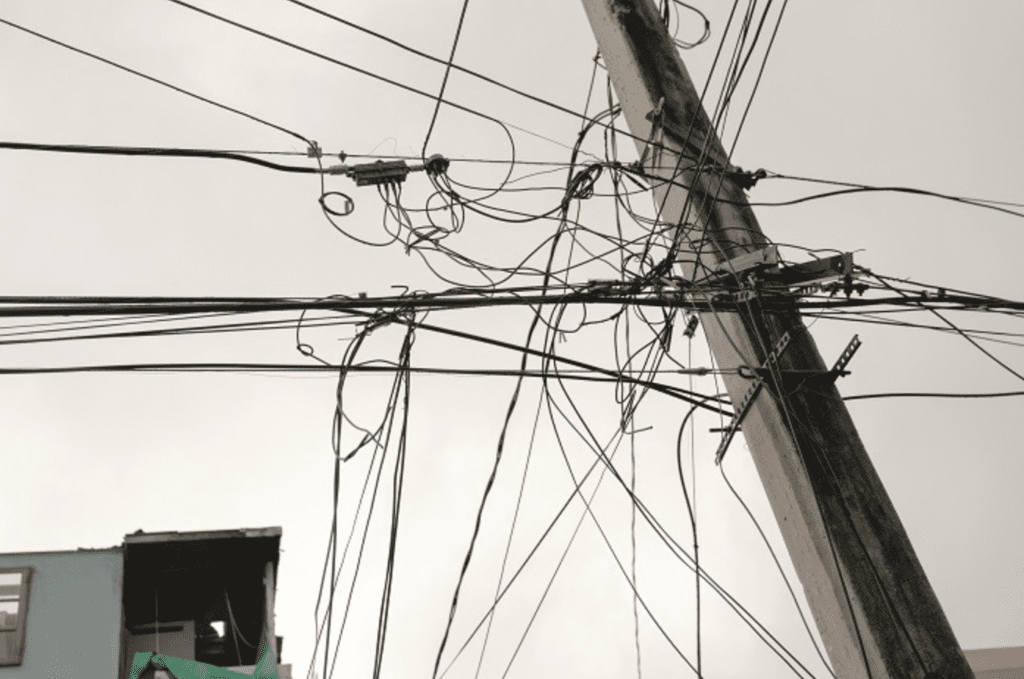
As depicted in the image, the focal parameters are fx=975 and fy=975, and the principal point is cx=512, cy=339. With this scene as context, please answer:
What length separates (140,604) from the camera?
17.5 m

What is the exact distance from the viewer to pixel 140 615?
689 inches

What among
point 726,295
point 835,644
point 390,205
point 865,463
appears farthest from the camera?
point 390,205

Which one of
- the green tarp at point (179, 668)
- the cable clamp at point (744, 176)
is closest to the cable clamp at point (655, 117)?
the cable clamp at point (744, 176)

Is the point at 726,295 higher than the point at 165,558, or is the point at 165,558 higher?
the point at 165,558

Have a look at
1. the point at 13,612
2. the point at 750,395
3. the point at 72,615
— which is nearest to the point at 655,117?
the point at 750,395

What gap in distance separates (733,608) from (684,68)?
301 centimetres

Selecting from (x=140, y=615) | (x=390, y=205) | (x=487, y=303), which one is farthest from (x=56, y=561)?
(x=487, y=303)

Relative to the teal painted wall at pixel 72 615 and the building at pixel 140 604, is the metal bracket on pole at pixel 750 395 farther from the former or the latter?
the teal painted wall at pixel 72 615

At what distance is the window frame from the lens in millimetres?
15820

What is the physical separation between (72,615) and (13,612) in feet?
3.21

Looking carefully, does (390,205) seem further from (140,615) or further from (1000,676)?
(1000,676)

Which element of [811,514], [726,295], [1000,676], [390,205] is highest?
[390,205]

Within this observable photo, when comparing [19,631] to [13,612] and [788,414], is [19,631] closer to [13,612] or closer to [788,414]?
[13,612]

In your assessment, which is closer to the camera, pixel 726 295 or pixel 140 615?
pixel 726 295
